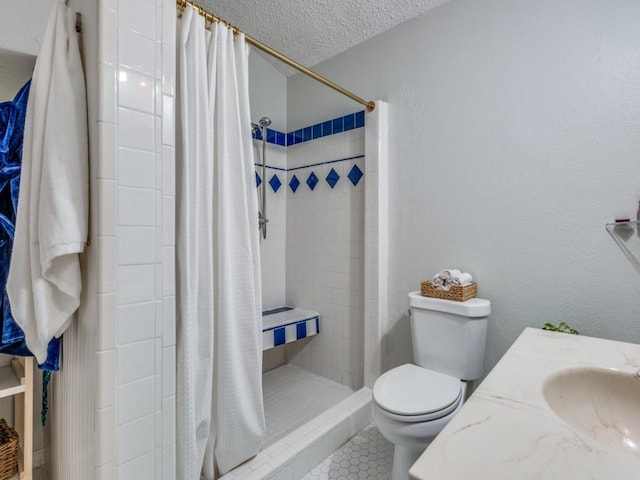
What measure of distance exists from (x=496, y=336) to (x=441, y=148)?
40.1 inches

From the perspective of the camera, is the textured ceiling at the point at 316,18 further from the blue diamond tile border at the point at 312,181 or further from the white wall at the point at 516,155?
the blue diamond tile border at the point at 312,181

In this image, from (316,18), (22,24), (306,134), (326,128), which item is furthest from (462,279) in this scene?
(22,24)

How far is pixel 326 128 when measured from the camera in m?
2.36

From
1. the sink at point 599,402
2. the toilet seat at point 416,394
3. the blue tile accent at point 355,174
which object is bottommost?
the toilet seat at point 416,394

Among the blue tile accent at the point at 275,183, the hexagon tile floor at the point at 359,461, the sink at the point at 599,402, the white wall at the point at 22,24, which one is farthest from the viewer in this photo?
the blue tile accent at the point at 275,183

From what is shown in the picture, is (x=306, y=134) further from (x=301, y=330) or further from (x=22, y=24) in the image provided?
(x=22, y=24)

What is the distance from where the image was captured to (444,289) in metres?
1.62

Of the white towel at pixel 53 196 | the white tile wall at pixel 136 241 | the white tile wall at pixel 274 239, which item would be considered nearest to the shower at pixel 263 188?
the white tile wall at pixel 274 239

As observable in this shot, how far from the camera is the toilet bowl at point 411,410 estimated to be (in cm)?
123

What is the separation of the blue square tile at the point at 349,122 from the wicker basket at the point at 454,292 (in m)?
1.16

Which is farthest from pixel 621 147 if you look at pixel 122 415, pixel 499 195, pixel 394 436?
pixel 122 415

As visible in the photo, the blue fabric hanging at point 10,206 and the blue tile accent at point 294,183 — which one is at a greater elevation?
the blue tile accent at point 294,183

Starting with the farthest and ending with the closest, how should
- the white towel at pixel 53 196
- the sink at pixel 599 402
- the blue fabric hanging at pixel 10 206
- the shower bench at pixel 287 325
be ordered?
the shower bench at pixel 287 325
the blue fabric hanging at pixel 10 206
the white towel at pixel 53 196
the sink at pixel 599 402

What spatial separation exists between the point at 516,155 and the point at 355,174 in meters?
0.93
